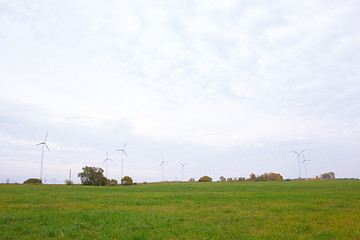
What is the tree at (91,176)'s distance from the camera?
3460 inches

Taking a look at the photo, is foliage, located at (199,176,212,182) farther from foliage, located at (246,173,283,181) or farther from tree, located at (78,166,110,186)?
tree, located at (78,166,110,186)

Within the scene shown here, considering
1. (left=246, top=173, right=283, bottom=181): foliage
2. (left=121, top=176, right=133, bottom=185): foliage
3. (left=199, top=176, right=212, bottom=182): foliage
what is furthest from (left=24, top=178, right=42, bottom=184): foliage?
(left=246, top=173, right=283, bottom=181): foliage

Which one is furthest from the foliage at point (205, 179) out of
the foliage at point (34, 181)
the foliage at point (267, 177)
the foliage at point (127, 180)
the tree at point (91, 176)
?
the foliage at point (34, 181)

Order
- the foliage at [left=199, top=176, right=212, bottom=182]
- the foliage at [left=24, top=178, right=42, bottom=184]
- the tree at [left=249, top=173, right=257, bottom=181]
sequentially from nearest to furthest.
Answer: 1. the foliage at [left=24, top=178, right=42, bottom=184]
2. the foliage at [left=199, top=176, right=212, bottom=182]
3. the tree at [left=249, top=173, right=257, bottom=181]

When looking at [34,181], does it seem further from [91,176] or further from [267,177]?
[267,177]

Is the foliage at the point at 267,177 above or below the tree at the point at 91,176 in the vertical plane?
below

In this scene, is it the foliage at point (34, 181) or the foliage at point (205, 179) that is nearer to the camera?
the foliage at point (34, 181)

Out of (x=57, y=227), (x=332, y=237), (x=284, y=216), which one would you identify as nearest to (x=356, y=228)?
(x=332, y=237)

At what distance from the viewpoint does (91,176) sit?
88250mm

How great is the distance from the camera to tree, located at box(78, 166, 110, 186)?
87.9 metres

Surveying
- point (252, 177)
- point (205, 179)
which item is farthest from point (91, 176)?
point (252, 177)

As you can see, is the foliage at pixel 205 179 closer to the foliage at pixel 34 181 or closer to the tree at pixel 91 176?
the tree at pixel 91 176

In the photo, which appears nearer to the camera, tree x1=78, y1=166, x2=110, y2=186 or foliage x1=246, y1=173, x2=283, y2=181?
tree x1=78, y1=166, x2=110, y2=186

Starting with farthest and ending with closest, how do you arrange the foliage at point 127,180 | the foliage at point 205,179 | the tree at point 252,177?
the tree at point 252,177 → the foliage at point 205,179 → the foliage at point 127,180
